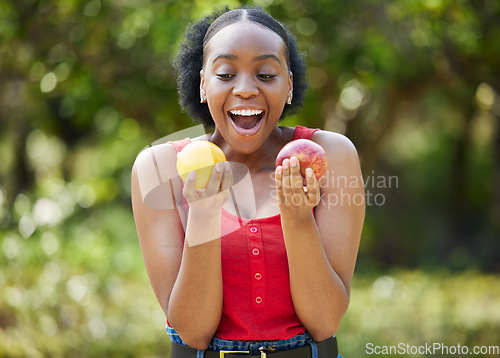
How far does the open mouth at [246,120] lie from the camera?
5.97 feet

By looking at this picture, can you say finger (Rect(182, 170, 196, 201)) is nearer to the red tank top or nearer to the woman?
the woman

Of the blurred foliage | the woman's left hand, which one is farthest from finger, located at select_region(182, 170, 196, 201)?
the blurred foliage

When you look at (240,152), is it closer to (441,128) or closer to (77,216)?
(77,216)

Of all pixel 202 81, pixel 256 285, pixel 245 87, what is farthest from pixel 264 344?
pixel 202 81

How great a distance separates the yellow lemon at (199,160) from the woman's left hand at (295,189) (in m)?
0.20

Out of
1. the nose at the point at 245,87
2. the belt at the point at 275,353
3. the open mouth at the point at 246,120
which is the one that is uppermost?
the nose at the point at 245,87

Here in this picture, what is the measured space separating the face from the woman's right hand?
23cm

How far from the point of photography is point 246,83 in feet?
5.87

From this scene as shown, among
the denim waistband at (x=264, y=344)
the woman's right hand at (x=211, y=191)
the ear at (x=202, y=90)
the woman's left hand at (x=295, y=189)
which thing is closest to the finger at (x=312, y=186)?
the woman's left hand at (x=295, y=189)

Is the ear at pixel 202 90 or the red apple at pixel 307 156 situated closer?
the red apple at pixel 307 156

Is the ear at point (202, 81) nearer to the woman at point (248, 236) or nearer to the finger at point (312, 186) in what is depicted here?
the woman at point (248, 236)

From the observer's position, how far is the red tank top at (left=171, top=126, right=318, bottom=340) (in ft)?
5.81

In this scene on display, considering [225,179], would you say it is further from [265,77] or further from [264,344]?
[264,344]

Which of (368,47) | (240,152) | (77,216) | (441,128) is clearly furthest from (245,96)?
(441,128)
